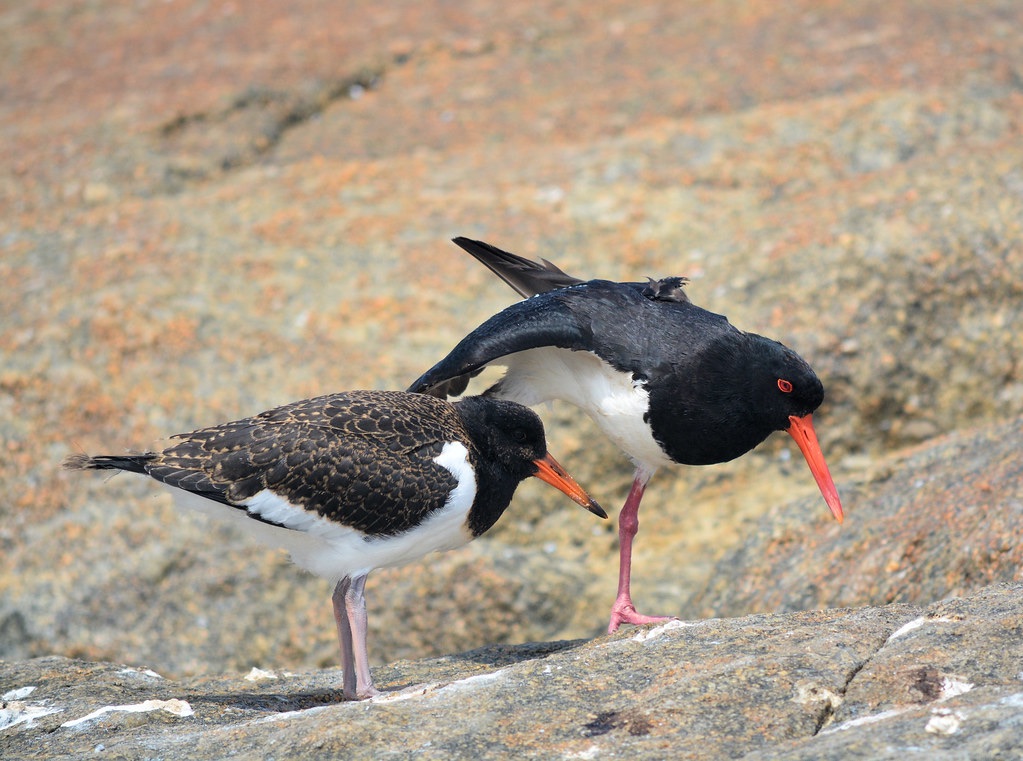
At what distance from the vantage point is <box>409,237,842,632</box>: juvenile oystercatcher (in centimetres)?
678

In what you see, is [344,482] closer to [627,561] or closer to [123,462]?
[123,462]

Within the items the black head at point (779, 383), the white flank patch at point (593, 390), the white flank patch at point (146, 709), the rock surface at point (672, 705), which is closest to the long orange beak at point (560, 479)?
the white flank patch at point (593, 390)

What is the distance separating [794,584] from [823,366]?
8.69ft

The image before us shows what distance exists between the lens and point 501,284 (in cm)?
1060

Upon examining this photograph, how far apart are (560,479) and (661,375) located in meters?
0.82

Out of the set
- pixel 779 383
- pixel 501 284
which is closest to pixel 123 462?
pixel 779 383

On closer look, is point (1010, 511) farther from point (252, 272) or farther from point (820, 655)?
point (252, 272)

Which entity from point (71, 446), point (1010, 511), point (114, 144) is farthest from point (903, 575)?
point (114, 144)

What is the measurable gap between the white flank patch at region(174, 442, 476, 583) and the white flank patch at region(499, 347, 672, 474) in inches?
50.8

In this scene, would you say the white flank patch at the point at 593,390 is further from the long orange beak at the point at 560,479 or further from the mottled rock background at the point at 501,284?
the mottled rock background at the point at 501,284

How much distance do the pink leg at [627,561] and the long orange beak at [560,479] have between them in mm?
734

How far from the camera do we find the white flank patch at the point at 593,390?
6914 mm

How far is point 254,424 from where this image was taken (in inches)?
230

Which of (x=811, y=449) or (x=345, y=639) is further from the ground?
(x=811, y=449)
